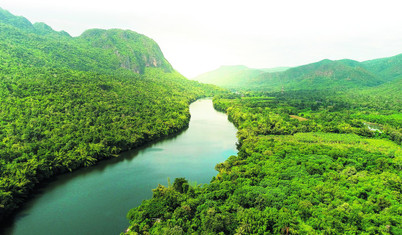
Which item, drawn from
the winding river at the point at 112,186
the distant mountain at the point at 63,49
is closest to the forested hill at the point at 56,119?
the distant mountain at the point at 63,49

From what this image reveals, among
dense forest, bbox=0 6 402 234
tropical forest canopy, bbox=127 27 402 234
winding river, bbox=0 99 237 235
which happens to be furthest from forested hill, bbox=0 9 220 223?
tropical forest canopy, bbox=127 27 402 234

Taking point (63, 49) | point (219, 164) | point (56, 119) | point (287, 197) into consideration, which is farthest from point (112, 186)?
point (63, 49)

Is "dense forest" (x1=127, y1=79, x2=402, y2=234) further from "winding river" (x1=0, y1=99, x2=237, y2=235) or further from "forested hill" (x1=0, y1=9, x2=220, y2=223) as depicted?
"forested hill" (x1=0, y1=9, x2=220, y2=223)

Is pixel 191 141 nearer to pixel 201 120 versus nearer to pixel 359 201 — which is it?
Answer: pixel 201 120

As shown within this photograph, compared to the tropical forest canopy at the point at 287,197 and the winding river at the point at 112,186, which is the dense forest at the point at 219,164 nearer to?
the tropical forest canopy at the point at 287,197

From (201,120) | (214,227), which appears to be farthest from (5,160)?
(201,120)

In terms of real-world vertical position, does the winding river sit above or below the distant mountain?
below

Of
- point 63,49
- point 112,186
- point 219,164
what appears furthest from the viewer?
point 63,49

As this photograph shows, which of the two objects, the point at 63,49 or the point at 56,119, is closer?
the point at 56,119

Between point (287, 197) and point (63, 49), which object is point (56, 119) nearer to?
point (287, 197)
